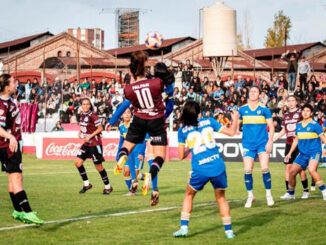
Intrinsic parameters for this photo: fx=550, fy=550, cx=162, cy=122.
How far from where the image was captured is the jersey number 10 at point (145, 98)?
9.30 meters

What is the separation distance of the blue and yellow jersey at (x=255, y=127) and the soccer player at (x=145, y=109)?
2646 millimetres

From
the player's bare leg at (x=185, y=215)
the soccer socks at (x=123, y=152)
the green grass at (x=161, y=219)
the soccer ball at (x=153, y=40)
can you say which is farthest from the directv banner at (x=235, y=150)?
the player's bare leg at (x=185, y=215)

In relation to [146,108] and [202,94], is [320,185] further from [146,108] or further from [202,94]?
[202,94]

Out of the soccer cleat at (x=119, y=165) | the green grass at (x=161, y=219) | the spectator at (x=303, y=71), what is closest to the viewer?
the green grass at (x=161, y=219)

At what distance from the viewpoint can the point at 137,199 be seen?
12.9m

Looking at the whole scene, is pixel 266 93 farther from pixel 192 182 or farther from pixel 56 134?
pixel 192 182

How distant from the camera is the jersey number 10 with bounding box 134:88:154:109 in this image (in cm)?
930

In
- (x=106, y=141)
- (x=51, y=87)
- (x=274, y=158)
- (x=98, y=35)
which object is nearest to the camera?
(x=274, y=158)

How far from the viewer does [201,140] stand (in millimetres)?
7957

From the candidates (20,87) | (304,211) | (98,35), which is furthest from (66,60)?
(98,35)

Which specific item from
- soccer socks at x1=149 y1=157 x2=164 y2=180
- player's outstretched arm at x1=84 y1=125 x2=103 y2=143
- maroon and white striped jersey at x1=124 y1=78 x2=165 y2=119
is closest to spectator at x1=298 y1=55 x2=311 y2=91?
player's outstretched arm at x1=84 y1=125 x2=103 y2=143

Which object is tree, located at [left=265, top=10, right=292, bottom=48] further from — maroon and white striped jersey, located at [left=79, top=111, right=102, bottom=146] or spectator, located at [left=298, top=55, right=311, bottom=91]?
maroon and white striped jersey, located at [left=79, top=111, right=102, bottom=146]

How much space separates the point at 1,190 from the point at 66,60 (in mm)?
40176

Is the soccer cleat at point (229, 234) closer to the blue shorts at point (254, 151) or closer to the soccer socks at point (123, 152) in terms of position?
the soccer socks at point (123, 152)
